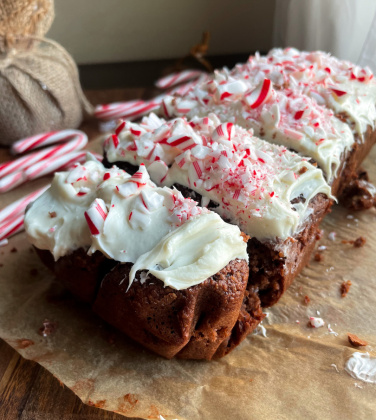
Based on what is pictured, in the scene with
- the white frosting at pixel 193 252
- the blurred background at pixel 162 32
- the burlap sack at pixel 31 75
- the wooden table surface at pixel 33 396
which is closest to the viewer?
the white frosting at pixel 193 252

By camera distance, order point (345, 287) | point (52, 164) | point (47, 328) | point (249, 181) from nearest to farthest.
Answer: point (249, 181) < point (47, 328) < point (345, 287) < point (52, 164)

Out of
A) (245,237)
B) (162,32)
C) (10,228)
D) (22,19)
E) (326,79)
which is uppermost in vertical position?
(22,19)

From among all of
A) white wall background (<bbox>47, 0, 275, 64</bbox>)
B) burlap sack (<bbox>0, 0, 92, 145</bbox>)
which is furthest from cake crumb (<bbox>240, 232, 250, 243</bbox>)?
white wall background (<bbox>47, 0, 275, 64</bbox>)

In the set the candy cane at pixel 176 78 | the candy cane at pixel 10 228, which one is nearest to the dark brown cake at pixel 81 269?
the candy cane at pixel 10 228

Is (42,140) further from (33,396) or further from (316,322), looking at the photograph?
(316,322)

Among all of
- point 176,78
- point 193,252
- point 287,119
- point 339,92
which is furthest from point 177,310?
point 176,78

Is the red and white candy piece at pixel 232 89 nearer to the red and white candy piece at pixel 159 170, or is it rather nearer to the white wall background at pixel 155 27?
the red and white candy piece at pixel 159 170
